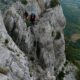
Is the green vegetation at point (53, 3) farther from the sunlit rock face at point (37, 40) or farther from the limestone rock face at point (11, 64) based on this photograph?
the limestone rock face at point (11, 64)

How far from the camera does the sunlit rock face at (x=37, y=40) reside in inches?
1780

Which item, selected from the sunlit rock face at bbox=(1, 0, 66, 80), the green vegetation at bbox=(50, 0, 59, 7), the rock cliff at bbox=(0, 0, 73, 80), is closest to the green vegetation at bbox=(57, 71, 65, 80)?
the rock cliff at bbox=(0, 0, 73, 80)

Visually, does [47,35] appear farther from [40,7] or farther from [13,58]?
[13,58]

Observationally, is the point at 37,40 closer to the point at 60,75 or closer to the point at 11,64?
the point at 60,75

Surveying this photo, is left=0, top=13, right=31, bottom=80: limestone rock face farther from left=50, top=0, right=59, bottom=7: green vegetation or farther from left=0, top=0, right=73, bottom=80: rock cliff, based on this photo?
left=50, top=0, right=59, bottom=7: green vegetation

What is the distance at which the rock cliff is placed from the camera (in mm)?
44312

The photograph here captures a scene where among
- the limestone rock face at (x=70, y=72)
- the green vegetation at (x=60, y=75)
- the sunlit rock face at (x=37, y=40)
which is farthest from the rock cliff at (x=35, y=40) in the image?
the limestone rock face at (x=70, y=72)

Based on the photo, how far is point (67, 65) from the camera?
74.9m

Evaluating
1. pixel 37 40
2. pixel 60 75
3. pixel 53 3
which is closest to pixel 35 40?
pixel 37 40

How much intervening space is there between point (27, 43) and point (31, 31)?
388cm

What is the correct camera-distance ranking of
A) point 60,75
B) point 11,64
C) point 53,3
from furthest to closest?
point 53,3, point 60,75, point 11,64

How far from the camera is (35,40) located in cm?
5916

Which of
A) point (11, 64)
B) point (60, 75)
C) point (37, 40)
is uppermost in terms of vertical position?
point (11, 64)

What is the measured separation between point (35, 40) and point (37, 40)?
1.94ft
